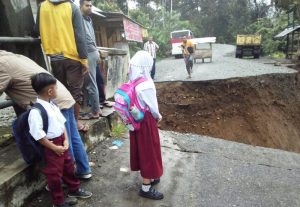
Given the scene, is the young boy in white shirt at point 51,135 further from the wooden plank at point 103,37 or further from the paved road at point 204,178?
the wooden plank at point 103,37

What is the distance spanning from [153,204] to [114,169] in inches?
38.1

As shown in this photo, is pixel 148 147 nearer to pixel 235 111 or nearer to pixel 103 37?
pixel 235 111

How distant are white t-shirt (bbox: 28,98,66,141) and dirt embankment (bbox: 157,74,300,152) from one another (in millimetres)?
6180

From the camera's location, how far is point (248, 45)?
23.5m

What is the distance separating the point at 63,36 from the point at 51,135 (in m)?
1.43

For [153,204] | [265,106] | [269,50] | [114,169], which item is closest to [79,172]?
[114,169]

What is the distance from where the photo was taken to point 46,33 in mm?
3936

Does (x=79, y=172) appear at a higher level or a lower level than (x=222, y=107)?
higher

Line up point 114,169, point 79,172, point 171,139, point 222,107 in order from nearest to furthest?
point 79,172 < point 114,169 < point 171,139 < point 222,107

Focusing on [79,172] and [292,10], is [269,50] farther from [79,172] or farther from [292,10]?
[79,172]

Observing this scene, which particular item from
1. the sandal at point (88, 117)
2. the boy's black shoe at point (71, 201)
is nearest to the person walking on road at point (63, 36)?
the sandal at point (88, 117)

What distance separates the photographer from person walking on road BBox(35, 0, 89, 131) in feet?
12.6

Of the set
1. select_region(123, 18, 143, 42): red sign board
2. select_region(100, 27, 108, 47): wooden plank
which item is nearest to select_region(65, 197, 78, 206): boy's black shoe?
select_region(100, 27, 108, 47): wooden plank

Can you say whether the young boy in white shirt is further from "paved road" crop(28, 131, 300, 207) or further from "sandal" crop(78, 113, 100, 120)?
"sandal" crop(78, 113, 100, 120)
